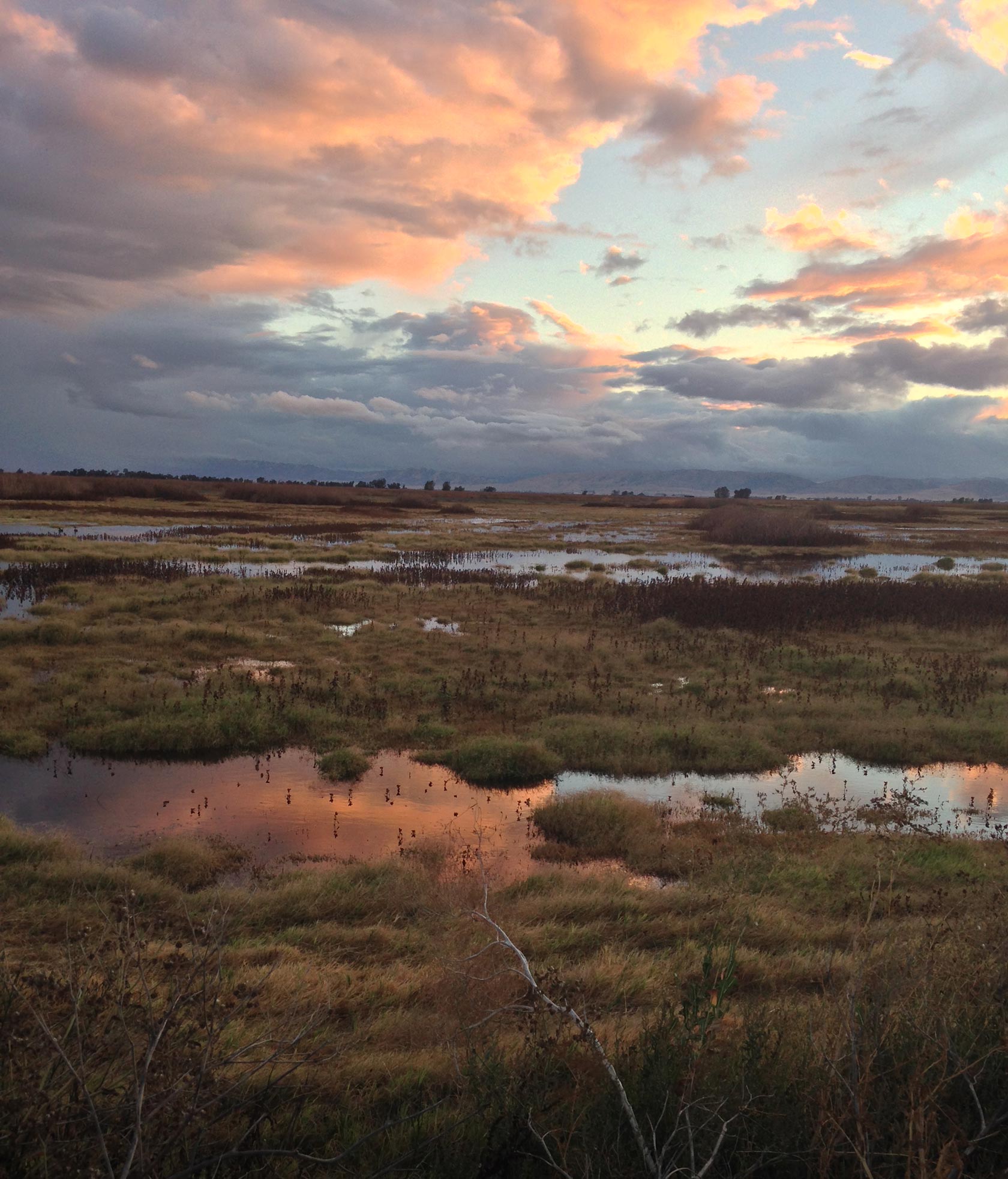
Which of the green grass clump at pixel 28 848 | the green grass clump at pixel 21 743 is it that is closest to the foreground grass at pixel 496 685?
the green grass clump at pixel 21 743

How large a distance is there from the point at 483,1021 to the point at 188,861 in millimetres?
5706

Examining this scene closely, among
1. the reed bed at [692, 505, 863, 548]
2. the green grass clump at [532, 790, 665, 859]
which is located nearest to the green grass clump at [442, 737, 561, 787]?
the green grass clump at [532, 790, 665, 859]

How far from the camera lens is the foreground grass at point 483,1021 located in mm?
3168

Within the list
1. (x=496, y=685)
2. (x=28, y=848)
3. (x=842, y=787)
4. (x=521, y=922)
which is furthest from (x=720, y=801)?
(x=28, y=848)

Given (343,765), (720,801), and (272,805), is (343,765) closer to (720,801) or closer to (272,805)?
(272,805)

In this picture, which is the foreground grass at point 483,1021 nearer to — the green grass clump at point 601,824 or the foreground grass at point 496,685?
the green grass clump at point 601,824

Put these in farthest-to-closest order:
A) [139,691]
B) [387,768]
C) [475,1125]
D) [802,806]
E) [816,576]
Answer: [816,576]
[139,691]
[387,768]
[802,806]
[475,1125]

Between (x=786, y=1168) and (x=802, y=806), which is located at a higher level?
(x=786, y=1168)

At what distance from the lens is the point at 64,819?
9305 mm

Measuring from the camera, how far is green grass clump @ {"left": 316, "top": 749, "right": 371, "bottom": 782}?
1112 centimetres

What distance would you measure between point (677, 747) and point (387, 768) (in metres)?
4.95

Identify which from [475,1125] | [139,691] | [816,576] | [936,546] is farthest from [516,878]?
[936,546]

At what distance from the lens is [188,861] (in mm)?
8094

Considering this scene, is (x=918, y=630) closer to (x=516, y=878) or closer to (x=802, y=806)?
(x=802, y=806)
